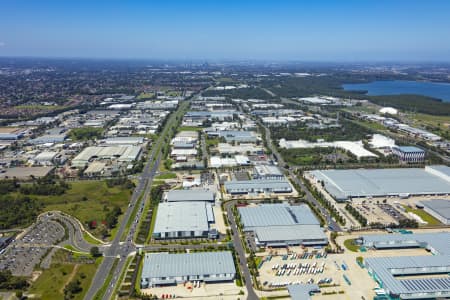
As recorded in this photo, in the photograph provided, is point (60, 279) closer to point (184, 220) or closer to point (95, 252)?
point (95, 252)

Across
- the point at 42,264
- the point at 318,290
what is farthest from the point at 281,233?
the point at 42,264

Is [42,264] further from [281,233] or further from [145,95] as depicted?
[145,95]

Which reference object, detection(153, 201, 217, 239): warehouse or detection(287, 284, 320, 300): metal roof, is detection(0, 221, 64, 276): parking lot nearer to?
detection(153, 201, 217, 239): warehouse

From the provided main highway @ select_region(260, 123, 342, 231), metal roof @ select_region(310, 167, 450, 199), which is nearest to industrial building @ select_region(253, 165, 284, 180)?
main highway @ select_region(260, 123, 342, 231)

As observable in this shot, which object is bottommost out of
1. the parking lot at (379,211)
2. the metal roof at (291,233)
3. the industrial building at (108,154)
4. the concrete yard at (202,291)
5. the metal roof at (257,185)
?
the concrete yard at (202,291)

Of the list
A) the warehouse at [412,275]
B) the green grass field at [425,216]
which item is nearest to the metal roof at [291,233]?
the warehouse at [412,275]

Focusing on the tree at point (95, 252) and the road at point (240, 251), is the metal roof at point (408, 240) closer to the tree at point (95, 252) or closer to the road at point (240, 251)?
the road at point (240, 251)
